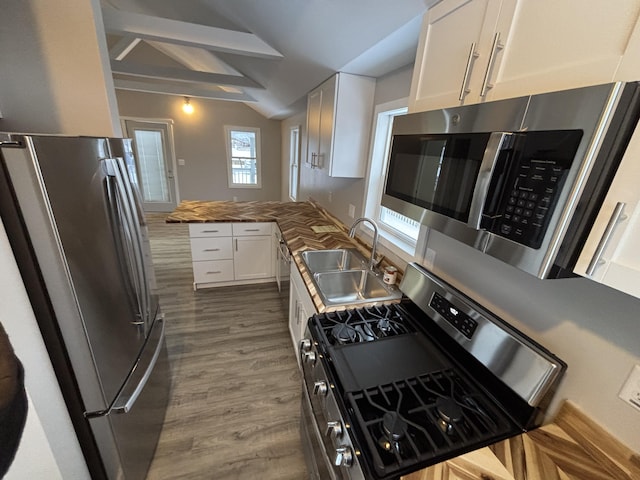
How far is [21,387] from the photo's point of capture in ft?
1.16

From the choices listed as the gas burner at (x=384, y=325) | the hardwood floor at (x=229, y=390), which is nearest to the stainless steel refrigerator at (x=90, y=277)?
the hardwood floor at (x=229, y=390)

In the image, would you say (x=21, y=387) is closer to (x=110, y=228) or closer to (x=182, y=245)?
(x=110, y=228)

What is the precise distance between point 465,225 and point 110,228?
134cm

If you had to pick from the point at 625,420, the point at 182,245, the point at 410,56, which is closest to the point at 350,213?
the point at 410,56

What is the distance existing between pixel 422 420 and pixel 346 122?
190 cm

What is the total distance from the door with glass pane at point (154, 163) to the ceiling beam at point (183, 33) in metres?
3.73

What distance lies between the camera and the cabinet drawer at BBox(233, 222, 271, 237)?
2910mm

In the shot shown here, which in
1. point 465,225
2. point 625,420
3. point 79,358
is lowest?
point 79,358

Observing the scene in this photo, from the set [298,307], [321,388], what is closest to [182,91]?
[298,307]

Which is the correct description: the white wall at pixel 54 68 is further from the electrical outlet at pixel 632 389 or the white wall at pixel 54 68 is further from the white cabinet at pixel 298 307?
the electrical outlet at pixel 632 389

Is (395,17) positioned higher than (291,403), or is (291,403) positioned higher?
(395,17)

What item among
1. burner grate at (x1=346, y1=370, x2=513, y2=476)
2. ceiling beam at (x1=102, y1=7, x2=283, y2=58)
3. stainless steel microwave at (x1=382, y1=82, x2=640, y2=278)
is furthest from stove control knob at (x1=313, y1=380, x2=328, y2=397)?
ceiling beam at (x1=102, y1=7, x2=283, y2=58)

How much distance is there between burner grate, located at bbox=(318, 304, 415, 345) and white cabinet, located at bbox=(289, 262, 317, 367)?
0.33 meters

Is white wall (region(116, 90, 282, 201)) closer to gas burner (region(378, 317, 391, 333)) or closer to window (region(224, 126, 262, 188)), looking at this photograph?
window (region(224, 126, 262, 188))
